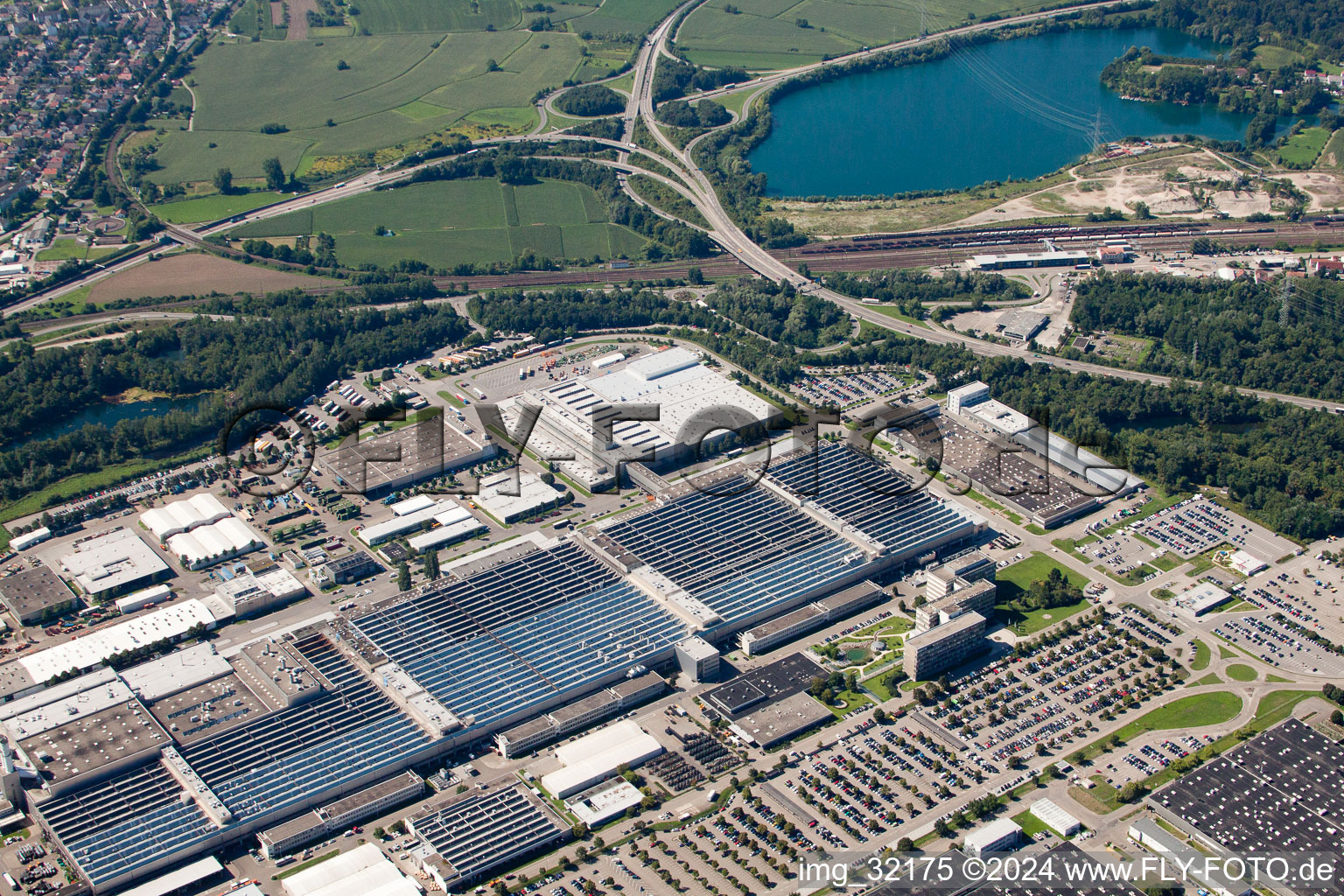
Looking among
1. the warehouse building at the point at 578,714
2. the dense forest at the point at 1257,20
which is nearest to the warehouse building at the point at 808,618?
the warehouse building at the point at 578,714

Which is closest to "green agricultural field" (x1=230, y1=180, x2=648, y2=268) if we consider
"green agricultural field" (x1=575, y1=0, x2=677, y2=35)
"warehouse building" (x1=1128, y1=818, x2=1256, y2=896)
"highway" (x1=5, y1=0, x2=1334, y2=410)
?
"highway" (x1=5, y1=0, x2=1334, y2=410)

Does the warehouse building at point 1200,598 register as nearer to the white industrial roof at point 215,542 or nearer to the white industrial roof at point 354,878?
the white industrial roof at point 354,878

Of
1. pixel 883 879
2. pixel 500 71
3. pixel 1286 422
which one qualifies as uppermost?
pixel 500 71

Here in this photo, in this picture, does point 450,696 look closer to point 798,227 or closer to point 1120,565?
point 1120,565

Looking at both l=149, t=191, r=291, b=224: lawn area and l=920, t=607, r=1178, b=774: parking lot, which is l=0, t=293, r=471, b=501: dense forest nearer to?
l=149, t=191, r=291, b=224: lawn area

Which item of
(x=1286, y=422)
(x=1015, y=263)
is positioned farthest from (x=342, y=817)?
(x=1015, y=263)

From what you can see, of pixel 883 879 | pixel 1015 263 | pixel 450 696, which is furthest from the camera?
pixel 1015 263

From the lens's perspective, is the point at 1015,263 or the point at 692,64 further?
the point at 692,64
